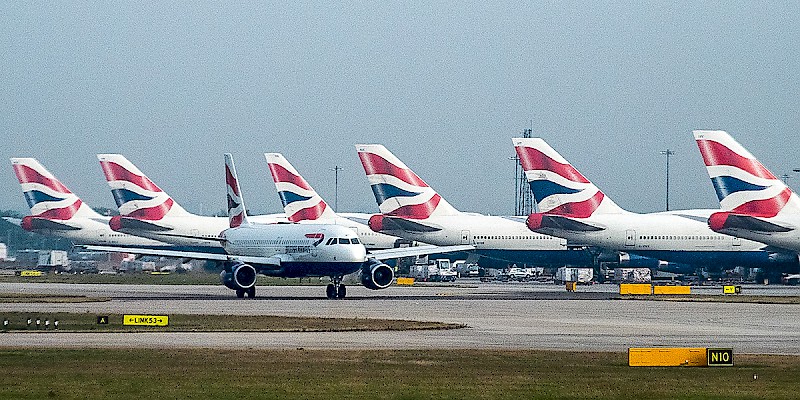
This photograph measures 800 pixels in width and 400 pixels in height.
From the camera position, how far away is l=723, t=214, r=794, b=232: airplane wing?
78.5 meters

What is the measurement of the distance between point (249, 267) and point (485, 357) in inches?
1616

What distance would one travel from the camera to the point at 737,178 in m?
79.4

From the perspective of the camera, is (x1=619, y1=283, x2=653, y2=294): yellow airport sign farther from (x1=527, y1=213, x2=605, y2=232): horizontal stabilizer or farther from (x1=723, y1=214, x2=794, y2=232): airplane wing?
(x1=723, y1=214, x2=794, y2=232): airplane wing

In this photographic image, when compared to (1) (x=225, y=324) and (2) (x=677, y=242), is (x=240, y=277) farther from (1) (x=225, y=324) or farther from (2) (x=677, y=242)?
(2) (x=677, y=242)

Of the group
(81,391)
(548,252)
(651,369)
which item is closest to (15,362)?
(81,391)

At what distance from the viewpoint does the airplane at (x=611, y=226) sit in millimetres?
96812

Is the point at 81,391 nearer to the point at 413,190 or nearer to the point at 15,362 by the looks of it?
the point at 15,362

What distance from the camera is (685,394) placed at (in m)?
26.3

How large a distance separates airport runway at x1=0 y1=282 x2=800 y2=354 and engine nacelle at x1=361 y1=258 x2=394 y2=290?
1051 mm

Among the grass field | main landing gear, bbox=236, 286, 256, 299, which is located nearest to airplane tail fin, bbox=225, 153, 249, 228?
main landing gear, bbox=236, 286, 256, 299

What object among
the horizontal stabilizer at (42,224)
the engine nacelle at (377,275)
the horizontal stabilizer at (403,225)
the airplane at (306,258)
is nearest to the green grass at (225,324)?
the airplane at (306,258)

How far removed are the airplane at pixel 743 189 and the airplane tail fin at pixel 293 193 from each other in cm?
5309

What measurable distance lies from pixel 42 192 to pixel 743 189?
70.7 m

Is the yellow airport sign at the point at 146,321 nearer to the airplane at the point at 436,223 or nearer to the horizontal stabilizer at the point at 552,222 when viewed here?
the horizontal stabilizer at the point at 552,222
